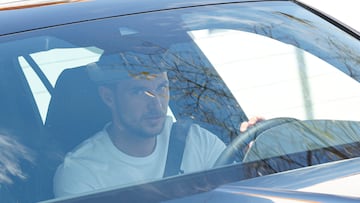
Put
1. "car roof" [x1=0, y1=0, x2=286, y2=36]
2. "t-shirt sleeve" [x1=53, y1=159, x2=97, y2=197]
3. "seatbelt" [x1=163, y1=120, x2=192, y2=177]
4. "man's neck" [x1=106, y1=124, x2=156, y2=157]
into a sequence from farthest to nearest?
1. "car roof" [x1=0, y1=0, x2=286, y2=36]
2. "man's neck" [x1=106, y1=124, x2=156, y2=157]
3. "seatbelt" [x1=163, y1=120, x2=192, y2=177]
4. "t-shirt sleeve" [x1=53, y1=159, x2=97, y2=197]

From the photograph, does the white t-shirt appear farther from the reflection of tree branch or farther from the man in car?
the reflection of tree branch

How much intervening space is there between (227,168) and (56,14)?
89 cm

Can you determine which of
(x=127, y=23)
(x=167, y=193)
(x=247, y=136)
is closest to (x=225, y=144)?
(x=247, y=136)

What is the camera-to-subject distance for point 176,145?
2992 mm

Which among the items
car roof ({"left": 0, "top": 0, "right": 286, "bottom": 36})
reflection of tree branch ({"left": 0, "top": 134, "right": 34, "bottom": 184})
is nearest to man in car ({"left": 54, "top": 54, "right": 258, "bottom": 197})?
reflection of tree branch ({"left": 0, "top": 134, "right": 34, "bottom": 184})

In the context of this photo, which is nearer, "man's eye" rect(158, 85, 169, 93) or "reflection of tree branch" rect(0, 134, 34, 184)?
"reflection of tree branch" rect(0, 134, 34, 184)

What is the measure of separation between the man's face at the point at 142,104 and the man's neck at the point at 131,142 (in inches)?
0.7

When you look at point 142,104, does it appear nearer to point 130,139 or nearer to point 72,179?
point 130,139

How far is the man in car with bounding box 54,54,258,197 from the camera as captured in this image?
280 centimetres

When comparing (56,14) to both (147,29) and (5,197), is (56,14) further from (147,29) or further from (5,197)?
(5,197)

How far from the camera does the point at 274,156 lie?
9.33ft

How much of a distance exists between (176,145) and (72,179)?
14.5 inches

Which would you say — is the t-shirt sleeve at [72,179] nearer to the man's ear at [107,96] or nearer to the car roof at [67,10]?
the man's ear at [107,96]

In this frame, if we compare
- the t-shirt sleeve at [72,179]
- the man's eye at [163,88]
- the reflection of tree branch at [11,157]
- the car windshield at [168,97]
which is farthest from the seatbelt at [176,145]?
the reflection of tree branch at [11,157]
